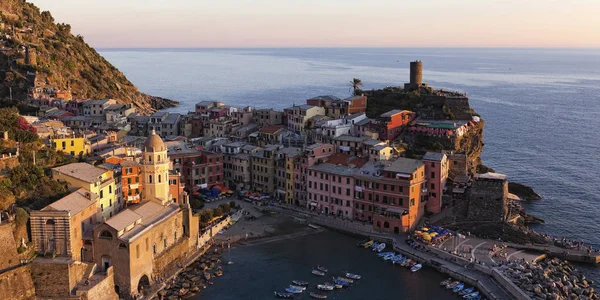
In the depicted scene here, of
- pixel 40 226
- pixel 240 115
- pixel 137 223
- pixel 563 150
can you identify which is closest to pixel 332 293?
pixel 137 223

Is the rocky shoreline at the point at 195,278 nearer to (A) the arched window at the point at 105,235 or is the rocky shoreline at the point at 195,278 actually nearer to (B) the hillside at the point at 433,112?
(A) the arched window at the point at 105,235

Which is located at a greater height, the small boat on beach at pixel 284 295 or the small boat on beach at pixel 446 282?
the small boat on beach at pixel 446 282

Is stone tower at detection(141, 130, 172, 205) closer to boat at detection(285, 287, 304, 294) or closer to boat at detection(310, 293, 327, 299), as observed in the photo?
boat at detection(285, 287, 304, 294)

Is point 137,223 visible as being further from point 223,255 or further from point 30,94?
point 30,94

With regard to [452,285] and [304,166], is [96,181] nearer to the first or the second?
[304,166]

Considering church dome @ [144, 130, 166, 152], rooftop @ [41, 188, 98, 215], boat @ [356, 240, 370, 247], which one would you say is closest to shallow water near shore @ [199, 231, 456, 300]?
boat @ [356, 240, 370, 247]

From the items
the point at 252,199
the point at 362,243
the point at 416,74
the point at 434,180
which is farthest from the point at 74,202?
the point at 416,74

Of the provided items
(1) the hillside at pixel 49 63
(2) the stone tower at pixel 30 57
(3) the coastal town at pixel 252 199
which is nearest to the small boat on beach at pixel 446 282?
(3) the coastal town at pixel 252 199
